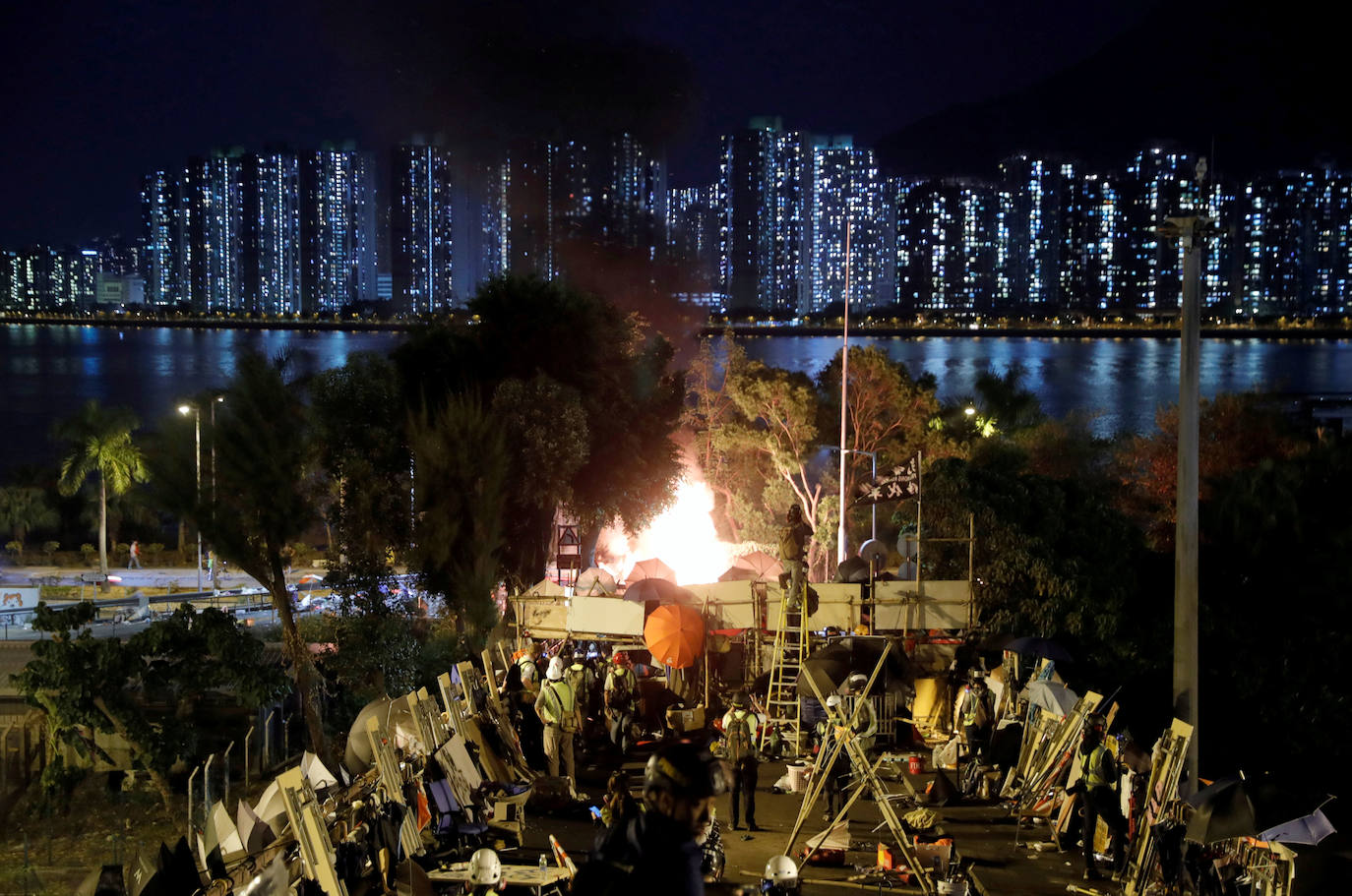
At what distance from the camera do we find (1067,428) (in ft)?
147

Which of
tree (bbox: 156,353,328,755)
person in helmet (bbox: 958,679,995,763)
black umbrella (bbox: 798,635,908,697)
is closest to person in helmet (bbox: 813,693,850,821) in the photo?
black umbrella (bbox: 798,635,908,697)

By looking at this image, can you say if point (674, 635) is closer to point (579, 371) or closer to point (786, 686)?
point (786, 686)

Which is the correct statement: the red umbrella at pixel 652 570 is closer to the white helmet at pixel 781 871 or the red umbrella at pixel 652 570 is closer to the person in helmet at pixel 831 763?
the person in helmet at pixel 831 763

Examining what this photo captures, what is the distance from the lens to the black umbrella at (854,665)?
44.3ft

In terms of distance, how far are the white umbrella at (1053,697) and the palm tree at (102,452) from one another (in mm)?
37050

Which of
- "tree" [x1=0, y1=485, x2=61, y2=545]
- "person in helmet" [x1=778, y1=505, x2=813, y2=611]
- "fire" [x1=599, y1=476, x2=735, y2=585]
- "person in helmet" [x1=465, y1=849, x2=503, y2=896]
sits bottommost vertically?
"tree" [x1=0, y1=485, x2=61, y2=545]

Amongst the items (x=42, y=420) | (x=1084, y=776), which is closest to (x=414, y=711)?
(x=1084, y=776)

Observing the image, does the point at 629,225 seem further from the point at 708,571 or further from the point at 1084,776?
the point at 1084,776

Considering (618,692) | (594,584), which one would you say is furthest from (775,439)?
(618,692)

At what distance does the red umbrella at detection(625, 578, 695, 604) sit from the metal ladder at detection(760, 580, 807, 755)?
1370 millimetres

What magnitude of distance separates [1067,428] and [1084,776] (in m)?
35.6

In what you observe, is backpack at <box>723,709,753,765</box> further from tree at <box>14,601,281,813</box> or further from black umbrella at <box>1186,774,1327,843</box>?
tree at <box>14,601,281,813</box>

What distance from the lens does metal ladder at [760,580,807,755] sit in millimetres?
15844

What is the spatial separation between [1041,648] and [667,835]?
1120cm
